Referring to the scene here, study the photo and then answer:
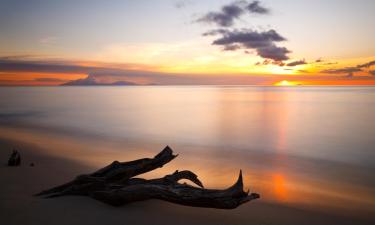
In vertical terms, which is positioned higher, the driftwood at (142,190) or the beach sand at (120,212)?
the driftwood at (142,190)

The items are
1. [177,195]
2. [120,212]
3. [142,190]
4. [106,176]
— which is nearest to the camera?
[120,212]

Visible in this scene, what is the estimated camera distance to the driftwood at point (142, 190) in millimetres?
5605

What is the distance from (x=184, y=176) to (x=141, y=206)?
1179mm

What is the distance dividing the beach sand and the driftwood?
0.19 metres

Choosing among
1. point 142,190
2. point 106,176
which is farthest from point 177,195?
point 106,176

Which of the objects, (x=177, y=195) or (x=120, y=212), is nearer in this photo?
(x=120, y=212)

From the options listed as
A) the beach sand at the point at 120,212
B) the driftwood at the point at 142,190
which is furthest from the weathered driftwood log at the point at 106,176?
the beach sand at the point at 120,212

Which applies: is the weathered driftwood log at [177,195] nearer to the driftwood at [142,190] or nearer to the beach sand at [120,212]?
the driftwood at [142,190]

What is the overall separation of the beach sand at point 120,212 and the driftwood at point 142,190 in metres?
0.19

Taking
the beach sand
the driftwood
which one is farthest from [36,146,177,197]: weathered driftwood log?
the beach sand

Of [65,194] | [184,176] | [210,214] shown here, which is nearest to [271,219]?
[210,214]

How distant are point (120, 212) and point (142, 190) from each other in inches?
23.5

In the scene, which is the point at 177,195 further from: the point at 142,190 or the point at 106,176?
the point at 106,176

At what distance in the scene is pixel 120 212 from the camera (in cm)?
577
